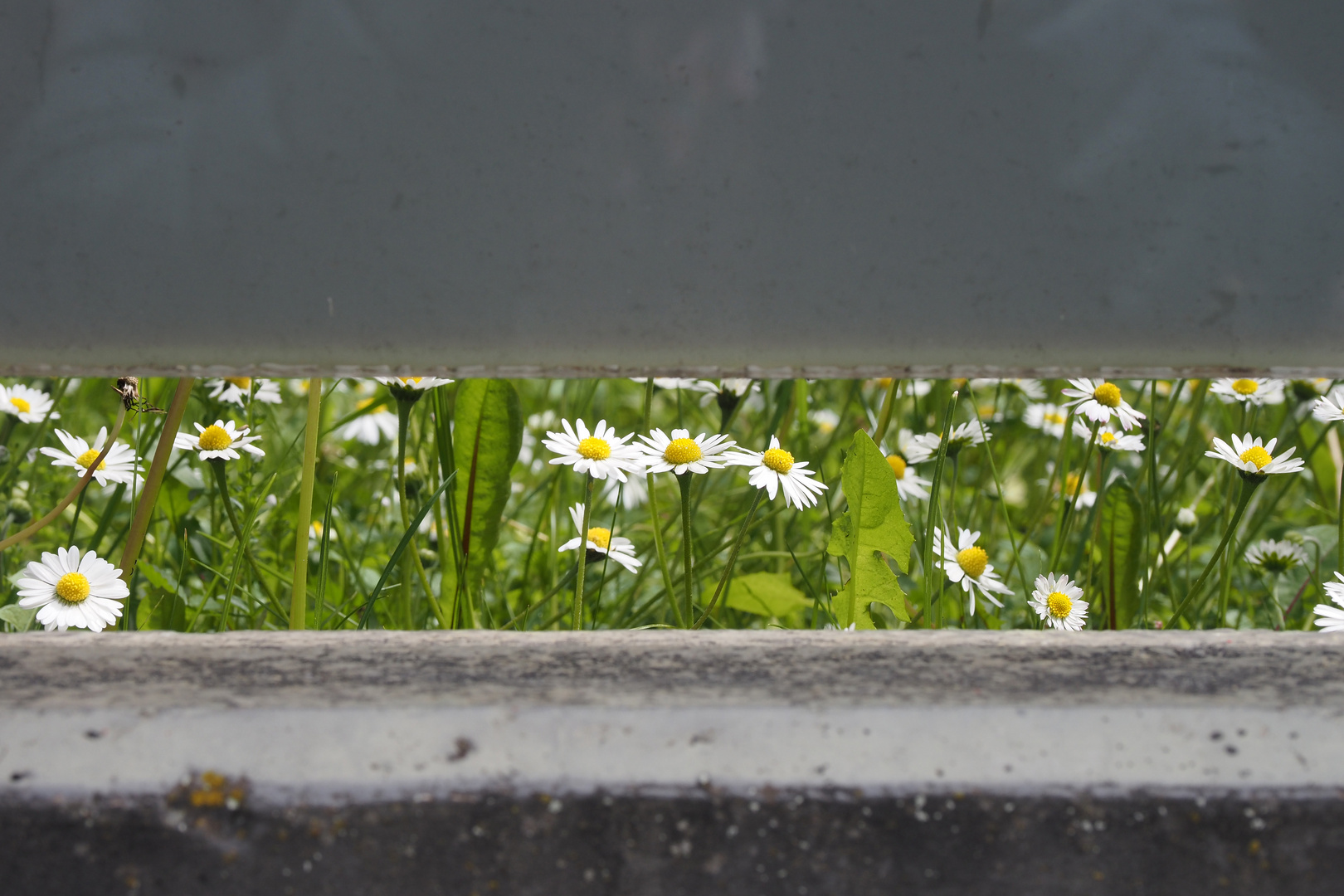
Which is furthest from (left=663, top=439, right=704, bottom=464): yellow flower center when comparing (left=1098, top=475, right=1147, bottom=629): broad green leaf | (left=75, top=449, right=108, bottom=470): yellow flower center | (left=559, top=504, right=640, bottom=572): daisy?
(left=75, top=449, right=108, bottom=470): yellow flower center

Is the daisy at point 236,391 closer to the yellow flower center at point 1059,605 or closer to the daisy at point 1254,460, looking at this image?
the yellow flower center at point 1059,605

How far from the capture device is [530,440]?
5.12 feet

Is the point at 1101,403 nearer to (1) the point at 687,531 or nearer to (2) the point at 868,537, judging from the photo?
(2) the point at 868,537

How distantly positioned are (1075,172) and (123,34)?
674 mm

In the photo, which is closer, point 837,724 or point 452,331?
point 837,724

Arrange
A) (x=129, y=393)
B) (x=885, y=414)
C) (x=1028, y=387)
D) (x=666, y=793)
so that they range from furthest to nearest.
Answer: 1. (x=1028, y=387)
2. (x=885, y=414)
3. (x=129, y=393)
4. (x=666, y=793)

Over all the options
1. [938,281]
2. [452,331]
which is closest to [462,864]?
[452,331]

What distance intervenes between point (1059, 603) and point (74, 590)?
934 millimetres

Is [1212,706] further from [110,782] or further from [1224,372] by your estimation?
[110,782]

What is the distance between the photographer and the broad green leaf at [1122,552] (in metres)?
1.05

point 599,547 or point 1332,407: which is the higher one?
point 1332,407

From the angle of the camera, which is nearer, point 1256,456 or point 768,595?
point 1256,456

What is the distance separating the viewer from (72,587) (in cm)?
86

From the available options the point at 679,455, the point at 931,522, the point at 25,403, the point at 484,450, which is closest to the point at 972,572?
the point at 931,522
